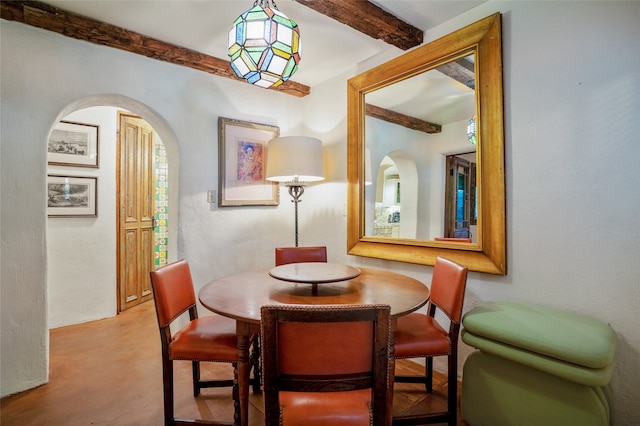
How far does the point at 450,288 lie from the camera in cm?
166

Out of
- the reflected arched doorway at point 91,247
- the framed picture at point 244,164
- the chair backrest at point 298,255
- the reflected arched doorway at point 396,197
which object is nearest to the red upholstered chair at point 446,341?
the reflected arched doorway at point 396,197

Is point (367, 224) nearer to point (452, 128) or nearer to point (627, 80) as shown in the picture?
point (452, 128)

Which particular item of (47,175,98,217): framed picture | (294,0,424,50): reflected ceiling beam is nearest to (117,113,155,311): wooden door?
(47,175,98,217): framed picture

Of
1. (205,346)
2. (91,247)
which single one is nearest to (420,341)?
(205,346)

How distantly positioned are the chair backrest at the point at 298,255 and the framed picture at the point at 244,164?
0.87 metres

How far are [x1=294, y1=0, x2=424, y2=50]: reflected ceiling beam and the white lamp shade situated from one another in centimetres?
95

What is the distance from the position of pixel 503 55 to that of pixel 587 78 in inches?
18.5

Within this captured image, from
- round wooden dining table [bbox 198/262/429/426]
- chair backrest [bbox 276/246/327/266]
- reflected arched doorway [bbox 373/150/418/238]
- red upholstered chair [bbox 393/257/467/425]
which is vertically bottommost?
red upholstered chair [bbox 393/257/467/425]

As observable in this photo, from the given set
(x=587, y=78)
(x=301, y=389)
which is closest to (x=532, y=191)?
(x=587, y=78)

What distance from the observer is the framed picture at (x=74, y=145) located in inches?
119

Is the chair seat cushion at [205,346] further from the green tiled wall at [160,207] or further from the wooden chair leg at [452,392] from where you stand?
the green tiled wall at [160,207]

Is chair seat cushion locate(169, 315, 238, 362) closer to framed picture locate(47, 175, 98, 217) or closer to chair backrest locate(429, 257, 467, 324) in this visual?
chair backrest locate(429, 257, 467, 324)

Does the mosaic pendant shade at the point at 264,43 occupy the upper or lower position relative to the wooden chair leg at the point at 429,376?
upper

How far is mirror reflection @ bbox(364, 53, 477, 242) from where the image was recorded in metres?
2.07
